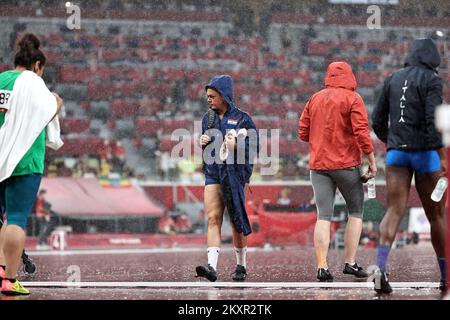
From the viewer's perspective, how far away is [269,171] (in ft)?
69.2

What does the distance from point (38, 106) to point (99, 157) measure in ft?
50.8

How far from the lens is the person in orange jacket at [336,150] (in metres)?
7.76

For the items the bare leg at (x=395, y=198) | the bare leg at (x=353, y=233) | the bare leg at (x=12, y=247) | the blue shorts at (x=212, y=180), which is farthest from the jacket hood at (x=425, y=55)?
the bare leg at (x=12, y=247)

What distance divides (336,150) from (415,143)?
4.58 ft

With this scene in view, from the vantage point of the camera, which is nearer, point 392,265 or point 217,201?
point 217,201

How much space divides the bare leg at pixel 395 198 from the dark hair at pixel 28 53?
238 cm

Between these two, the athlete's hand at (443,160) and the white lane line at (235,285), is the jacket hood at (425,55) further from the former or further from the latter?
the white lane line at (235,285)

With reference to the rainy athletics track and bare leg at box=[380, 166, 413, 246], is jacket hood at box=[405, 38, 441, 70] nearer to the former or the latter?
bare leg at box=[380, 166, 413, 246]

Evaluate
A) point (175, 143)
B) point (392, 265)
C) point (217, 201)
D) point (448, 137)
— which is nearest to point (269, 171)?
point (175, 143)

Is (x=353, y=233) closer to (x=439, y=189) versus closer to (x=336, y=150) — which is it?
(x=336, y=150)

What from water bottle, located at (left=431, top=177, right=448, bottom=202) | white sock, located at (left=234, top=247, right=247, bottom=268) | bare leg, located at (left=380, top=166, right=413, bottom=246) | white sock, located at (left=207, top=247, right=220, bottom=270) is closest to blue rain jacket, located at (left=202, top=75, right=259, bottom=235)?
white sock, located at (left=234, top=247, right=247, bottom=268)

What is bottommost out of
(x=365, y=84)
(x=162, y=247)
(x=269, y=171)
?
(x=162, y=247)

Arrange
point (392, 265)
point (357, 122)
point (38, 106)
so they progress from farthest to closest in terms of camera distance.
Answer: point (392, 265)
point (357, 122)
point (38, 106)

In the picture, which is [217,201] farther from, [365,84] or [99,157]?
[365,84]
